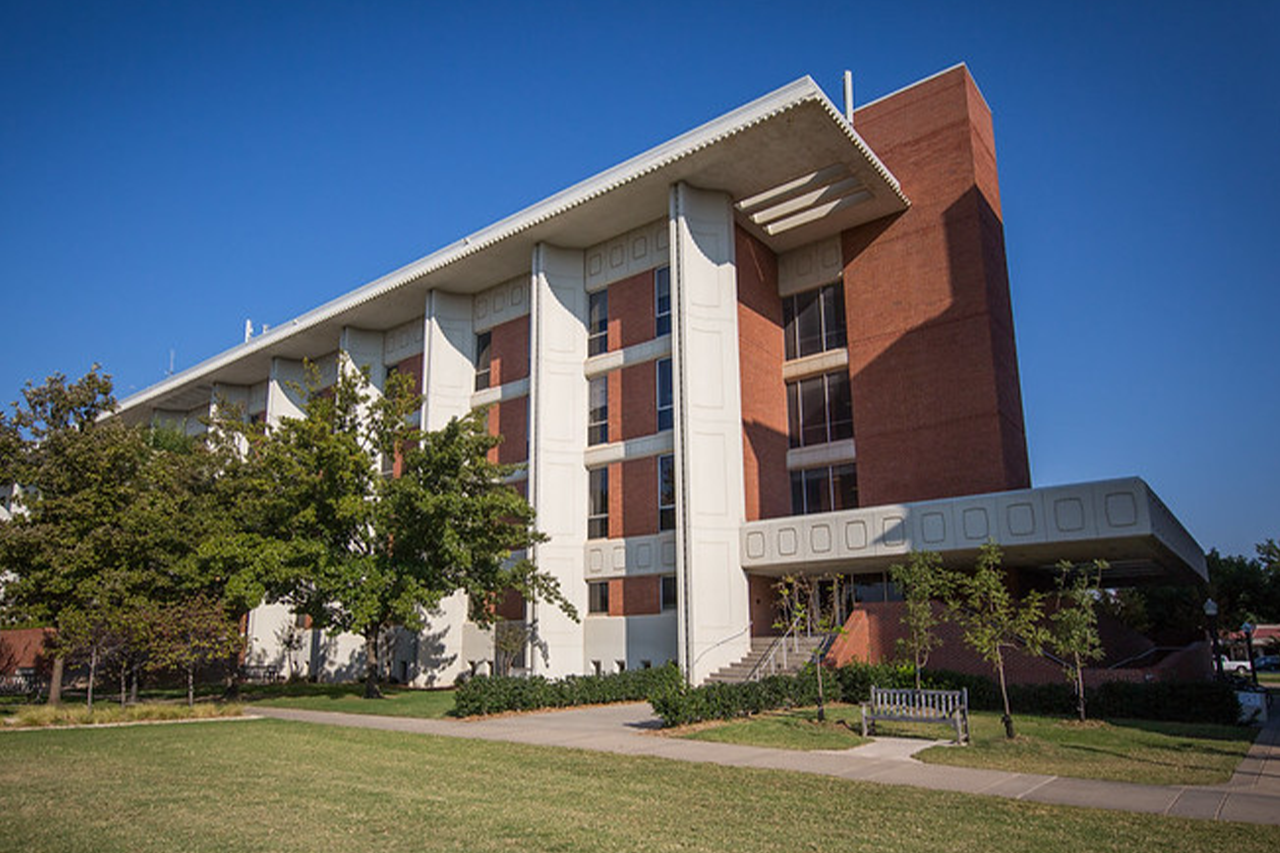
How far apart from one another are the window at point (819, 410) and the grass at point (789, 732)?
1267 cm

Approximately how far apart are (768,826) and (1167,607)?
146 feet

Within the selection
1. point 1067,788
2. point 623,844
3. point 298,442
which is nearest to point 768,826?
point 623,844

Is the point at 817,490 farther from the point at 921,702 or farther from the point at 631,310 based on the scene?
the point at 921,702

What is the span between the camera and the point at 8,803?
371 inches

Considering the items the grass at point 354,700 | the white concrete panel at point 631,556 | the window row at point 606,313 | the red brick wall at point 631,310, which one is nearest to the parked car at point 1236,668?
the white concrete panel at point 631,556

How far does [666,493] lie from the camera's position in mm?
29172

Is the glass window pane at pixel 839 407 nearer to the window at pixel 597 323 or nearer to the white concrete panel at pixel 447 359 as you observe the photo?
the window at pixel 597 323

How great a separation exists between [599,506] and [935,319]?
13334mm

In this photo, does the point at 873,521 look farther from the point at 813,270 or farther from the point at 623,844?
the point at 623,844

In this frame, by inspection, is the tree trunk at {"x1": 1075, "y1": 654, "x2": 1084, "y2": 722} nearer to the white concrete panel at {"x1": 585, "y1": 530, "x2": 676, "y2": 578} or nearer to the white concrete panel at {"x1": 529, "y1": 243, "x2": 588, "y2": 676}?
the white concrete panel at {"x1": 585, "y1": 530, "x2": 676, "y2": 578}

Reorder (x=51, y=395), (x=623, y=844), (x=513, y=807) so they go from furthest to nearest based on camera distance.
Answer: (x=51, y=395) → (x=513, y=807) → (x=623, y=844)

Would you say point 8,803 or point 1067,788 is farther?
point 1067,788

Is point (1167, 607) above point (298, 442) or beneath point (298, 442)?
beneath

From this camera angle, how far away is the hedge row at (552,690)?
21.2 metres
